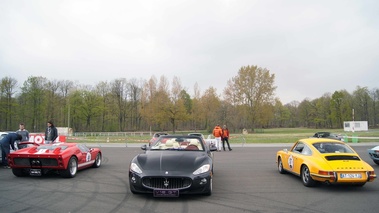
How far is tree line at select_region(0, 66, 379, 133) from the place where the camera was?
201 feet

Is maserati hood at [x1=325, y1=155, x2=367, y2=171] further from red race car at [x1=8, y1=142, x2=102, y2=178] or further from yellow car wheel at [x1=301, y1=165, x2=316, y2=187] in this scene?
red race car at [x1=8, y1=142, x2=102, y2=178]

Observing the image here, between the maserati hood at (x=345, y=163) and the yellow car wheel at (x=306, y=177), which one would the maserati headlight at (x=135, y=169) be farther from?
the maserati hood at (x=345, y=163)

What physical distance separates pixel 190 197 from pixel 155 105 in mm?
54656

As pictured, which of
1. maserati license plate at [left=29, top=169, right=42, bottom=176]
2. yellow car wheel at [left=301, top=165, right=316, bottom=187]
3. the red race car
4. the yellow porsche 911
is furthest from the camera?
maserati license plate at [left=29, top=169, right=42, bottom=176]

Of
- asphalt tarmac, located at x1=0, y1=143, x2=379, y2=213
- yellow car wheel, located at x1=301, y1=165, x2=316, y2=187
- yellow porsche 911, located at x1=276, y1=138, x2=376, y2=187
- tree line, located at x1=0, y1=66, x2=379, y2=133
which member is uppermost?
tree line, located at x1=0, y1=66, x2=379, y2=133

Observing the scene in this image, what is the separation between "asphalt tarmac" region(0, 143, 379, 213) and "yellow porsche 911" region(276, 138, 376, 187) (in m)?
0.34

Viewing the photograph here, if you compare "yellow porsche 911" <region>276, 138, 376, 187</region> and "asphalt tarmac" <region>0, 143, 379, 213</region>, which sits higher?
"yellow porsche 911" <region>276, 138, 376, 187</region>

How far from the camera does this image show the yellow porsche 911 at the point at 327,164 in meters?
→ 7.21

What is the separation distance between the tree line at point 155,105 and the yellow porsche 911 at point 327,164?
2038 inches

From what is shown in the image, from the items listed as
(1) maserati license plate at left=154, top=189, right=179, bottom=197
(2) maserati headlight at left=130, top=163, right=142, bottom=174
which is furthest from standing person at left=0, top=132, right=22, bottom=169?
(1) maserati license plate at left=154, top=189, right=179, bottom=197

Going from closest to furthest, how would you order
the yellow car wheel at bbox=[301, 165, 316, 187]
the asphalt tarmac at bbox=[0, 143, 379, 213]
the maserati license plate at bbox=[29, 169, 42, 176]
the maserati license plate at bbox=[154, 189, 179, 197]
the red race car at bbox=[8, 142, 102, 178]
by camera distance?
the asphalt tarmac at bbox=[0, 143, 379, 213], the maserati license plate at bbox=[154, 189, 179, 197], the yellow car wheel at bbox=[301, 165, 316, 187], the red race car at bbox=[8, 142, 102, 178], the maserati license plate at bbox=[29, 169, 42, 176]

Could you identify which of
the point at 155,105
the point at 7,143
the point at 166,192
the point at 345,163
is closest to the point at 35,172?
the point at 7,143

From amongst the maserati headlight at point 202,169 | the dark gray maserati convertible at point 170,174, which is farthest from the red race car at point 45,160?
the maserati headlight at point 202,169

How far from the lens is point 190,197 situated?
6.57 m
